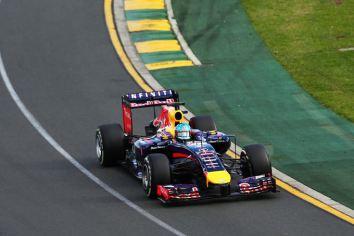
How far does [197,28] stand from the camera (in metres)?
35.8

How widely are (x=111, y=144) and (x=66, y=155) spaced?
5.73 ft

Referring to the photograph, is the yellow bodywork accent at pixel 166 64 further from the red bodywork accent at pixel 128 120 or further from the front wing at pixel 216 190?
the front wing at pixel 216 190

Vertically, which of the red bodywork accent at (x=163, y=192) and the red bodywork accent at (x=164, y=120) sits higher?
the red bodywork accent at (x=164, y=120)

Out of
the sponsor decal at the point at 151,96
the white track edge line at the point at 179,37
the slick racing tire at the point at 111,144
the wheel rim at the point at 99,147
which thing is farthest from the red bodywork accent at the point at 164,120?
the white track edge line at the point at 179,37

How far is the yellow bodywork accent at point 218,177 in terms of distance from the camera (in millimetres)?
21984

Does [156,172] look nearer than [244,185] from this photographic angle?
No

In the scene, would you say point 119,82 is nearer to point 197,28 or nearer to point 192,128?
point 197,28

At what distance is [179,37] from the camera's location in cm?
3481

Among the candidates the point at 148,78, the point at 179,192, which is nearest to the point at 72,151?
the point at 179,192

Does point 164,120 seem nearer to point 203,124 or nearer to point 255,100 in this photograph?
point 203,124

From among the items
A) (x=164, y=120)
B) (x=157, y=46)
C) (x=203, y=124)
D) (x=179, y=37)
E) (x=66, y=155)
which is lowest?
(x=66, y=155)

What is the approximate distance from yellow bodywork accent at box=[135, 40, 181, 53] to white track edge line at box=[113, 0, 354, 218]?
0.23 meters

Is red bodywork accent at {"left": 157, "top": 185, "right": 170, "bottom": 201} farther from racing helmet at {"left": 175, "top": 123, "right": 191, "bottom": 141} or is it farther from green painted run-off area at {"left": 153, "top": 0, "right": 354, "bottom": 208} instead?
green painted run-off area at {"left": 153, "top": 0, "right": 354, "bottom": 208}

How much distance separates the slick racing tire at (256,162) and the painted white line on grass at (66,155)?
7.52 feet
